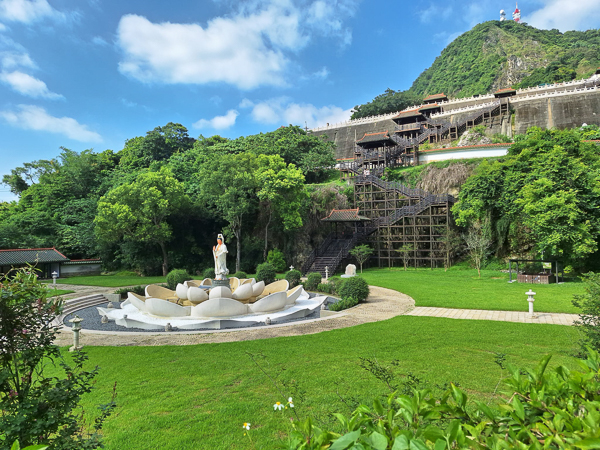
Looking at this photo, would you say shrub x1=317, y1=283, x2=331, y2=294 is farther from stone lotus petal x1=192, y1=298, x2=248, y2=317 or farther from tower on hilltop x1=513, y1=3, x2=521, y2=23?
tower on hilltop x1=513, y1=3, x2=521, y2=23

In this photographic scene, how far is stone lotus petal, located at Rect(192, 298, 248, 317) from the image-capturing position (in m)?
10.3

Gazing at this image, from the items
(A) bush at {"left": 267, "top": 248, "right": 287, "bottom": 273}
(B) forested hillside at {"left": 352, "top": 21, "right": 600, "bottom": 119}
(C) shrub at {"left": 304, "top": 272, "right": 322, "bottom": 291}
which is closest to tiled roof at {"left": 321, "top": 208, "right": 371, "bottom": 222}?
(A) bush at {"left": 267, "top": 248, "right": 287, "bottom": 273}

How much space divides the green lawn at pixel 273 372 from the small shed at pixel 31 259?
60.7 ft

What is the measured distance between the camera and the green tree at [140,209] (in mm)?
23516

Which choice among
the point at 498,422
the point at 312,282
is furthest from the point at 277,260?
the point at 498,422

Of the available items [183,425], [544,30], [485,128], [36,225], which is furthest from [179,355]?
[544,30]

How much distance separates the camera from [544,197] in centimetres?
1627

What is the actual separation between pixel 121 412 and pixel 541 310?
1105cm

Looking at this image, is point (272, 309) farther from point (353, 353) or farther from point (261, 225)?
point (261, 225)

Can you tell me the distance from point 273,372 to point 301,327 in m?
3.51

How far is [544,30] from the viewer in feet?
242

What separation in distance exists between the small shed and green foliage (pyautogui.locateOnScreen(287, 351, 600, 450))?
2435 cm

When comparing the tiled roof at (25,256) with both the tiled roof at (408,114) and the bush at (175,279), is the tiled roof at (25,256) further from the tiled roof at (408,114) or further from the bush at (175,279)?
the tiled roof at (408,114)

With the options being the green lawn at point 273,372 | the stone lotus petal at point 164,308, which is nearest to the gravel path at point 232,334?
the green lawn at point 273,372
